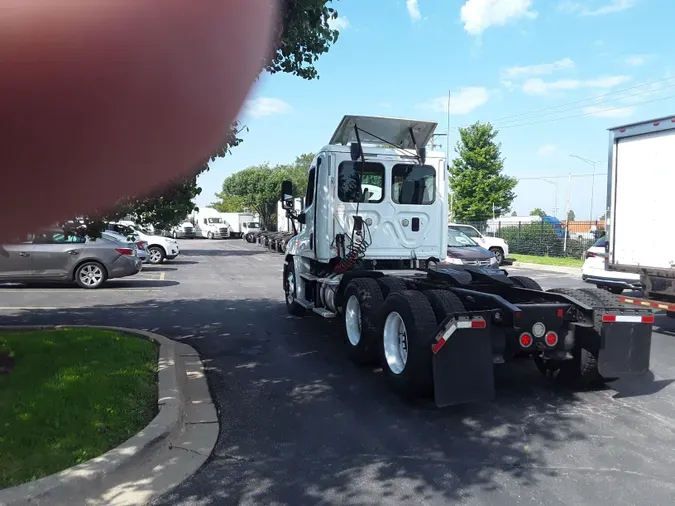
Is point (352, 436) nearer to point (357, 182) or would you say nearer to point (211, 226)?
point (357, 182)

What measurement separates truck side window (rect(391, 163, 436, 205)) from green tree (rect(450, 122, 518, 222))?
27.4 m

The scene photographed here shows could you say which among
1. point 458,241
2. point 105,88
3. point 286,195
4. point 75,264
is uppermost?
point 286,195

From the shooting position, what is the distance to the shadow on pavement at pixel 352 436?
362 centimetres

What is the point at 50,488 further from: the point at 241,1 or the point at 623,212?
the point at 623,212

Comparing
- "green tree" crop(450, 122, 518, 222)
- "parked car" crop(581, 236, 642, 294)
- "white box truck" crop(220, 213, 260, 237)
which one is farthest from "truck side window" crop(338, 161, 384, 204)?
"white box truck" crop(220, 213, 260, 237)

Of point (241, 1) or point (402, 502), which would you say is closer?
point (241, 1)

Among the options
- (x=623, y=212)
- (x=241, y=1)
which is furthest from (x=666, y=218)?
(x=241, y=1)

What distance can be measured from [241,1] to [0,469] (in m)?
3.31

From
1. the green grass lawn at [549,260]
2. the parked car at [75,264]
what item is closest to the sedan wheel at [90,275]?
the parked car at [75,264]

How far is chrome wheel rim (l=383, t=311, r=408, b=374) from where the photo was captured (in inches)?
220

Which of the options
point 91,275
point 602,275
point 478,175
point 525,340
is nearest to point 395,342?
point 525,340

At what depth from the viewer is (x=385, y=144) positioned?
8.55m

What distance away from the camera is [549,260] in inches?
943

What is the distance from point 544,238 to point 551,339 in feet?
74.0
